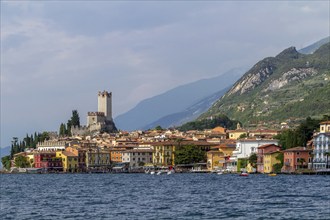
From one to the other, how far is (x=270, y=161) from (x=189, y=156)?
31.9 metres

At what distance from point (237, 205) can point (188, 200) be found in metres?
6.45

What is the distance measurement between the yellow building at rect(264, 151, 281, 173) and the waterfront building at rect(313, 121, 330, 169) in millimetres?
7369

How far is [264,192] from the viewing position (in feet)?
230

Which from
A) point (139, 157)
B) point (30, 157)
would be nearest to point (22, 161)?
point (30, 157)

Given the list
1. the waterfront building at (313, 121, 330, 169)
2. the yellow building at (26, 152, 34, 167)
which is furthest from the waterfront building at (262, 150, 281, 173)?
the yellow building at (26, 152, 34, 167)

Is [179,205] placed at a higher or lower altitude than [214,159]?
lower

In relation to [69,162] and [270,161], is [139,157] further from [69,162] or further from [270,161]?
[270,161]

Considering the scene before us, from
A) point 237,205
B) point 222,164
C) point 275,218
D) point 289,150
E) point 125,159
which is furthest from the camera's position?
point 125,159

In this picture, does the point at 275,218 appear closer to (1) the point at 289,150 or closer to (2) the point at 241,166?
(1) the point at 289,150

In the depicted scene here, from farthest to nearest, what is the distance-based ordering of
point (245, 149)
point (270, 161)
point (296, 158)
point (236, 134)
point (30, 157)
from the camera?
point (236, 134), point (30, 157), point (245, 149), point (270, 161), point (296, 158)

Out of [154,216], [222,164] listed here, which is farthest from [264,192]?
[222,164]

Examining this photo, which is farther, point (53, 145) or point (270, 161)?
point (53, 145)

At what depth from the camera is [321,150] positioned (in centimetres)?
12650

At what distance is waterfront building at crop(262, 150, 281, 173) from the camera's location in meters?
133
